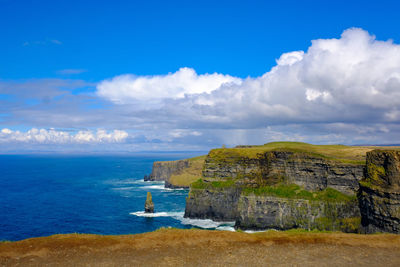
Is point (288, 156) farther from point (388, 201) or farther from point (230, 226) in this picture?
point (388, 201)

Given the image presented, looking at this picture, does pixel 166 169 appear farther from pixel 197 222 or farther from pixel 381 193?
pixel 381 193

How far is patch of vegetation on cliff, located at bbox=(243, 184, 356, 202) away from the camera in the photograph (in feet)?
228

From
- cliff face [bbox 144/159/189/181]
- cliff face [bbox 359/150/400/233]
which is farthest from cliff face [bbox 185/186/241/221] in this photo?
cliff face [bbox 144/159/189/181]

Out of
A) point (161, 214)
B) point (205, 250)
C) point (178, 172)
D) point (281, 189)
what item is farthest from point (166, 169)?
point (205, 250)

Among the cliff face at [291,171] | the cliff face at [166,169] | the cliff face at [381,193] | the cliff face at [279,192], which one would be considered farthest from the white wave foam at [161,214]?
the cliff face at [166,169]

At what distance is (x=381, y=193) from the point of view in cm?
4228

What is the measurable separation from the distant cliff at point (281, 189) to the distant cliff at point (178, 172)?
71.0 meters

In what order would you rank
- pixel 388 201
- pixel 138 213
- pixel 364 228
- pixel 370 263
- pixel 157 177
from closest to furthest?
pixel 370 263
pixel 388 201
pixel 364 228
pixel 138 213
pixel 157 177

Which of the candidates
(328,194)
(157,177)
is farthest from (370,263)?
(157,177)

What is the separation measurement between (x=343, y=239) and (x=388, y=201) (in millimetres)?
20084

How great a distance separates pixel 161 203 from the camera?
4481 inches

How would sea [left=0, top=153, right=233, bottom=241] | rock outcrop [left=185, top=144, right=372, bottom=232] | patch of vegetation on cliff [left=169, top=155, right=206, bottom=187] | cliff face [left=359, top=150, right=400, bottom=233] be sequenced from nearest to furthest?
cliff face [left=359, top=150, right=400, bottom=233], rock outcrop [left=185, top=144, right=372, bottom=232], sea [left=0, top=153, right=233, bottom=241], patch of vegetation on cliff [left=169, top=155, right=206, bottom=187]

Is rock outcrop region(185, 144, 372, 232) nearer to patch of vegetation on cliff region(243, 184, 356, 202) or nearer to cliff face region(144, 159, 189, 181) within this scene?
patch of vegetation on cliff region(243, 184, 356, 202)

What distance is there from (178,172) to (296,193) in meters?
108
